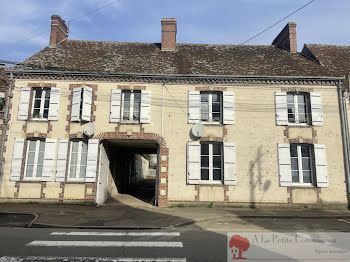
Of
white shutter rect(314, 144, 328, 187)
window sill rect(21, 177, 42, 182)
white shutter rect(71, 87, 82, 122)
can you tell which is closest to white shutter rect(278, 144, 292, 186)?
white shutter rect(314, 144, 328, 187)

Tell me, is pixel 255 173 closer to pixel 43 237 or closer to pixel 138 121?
pixel 138 121

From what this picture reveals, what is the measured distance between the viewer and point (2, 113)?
1139 cm

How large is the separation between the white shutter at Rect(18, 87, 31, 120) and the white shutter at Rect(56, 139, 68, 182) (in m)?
2.03

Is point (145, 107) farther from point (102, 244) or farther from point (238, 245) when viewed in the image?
point (238, 245)

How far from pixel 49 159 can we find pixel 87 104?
9.51ft

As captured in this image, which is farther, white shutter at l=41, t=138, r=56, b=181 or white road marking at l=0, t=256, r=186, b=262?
white shutter at l=41, t=138, r=56, b=181

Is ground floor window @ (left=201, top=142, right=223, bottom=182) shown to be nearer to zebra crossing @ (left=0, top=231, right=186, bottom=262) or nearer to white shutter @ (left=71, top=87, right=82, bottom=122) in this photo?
zebra crossing @ (left=0, top=231, right=186, bottom=262)

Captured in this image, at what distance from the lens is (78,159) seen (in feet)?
36.6

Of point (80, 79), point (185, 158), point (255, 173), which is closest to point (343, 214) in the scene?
point (255, 173)

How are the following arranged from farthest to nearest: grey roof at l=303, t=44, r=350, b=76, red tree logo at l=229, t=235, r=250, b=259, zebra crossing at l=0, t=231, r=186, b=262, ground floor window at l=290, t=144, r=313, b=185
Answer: grey roof at l=303, t=44, r=350, b=76 → ground floor window at l=290, t=144, r=313, b=185 → red tree logo at l=229, t=235, r=250, b=259 → zebra crossing at l=0, t=231, r=186, b=262

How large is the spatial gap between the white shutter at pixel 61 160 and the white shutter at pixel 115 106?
89.4 inches

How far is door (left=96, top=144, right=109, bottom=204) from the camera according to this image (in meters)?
11.1

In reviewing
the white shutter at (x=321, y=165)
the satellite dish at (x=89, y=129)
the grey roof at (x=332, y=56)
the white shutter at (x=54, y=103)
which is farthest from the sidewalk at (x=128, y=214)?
the grey roof at (x=332, y=56)

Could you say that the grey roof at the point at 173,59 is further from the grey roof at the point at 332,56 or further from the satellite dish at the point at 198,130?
the satellite dish at the point at 198,130
